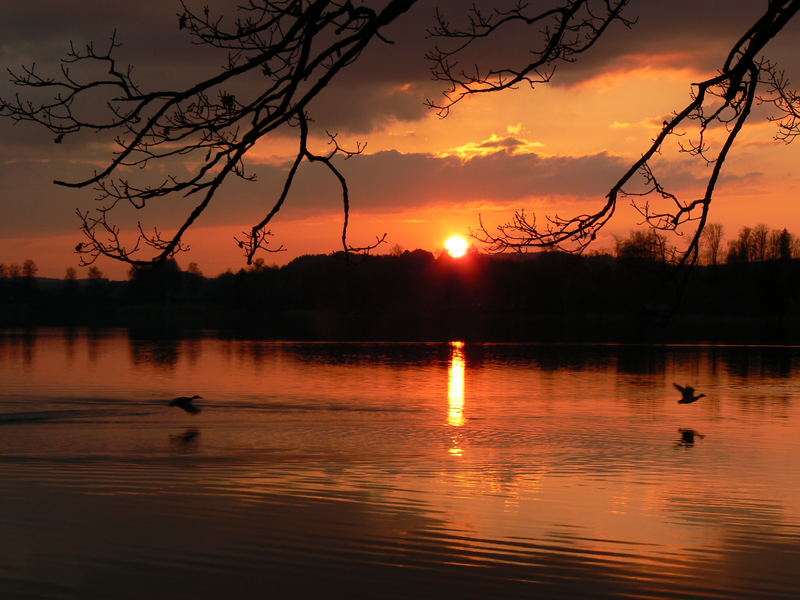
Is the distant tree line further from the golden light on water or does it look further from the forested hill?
the golden light on water

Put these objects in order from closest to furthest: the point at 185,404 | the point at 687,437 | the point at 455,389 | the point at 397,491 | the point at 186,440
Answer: the point at 397,491 → the point at 186,440 → the point at 687,437 → the point at 185,404 → the point at 455,389

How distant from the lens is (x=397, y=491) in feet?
48.1

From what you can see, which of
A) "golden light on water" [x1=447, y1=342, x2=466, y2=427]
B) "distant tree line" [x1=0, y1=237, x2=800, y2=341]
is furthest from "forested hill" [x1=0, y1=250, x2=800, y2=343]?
"golden light on water" [x1=447, y1=342, x2=466, y2=427]

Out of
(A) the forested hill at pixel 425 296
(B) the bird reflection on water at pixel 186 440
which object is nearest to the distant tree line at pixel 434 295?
(A) the forested hill at pixel 425 296

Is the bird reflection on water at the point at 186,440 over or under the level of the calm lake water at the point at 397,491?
under

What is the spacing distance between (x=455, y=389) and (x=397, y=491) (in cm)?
1921

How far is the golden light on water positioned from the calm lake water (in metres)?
0.22

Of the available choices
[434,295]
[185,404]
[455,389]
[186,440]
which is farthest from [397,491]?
[434,295]

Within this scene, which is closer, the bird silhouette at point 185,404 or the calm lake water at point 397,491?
the calm lake water at point 397,491

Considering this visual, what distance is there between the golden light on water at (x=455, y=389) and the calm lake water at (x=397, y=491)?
216 mm

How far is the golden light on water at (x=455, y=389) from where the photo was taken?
2567cm

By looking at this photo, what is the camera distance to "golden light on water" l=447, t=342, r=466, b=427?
1011 inches

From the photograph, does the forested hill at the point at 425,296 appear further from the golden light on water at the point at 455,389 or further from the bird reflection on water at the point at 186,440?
the bird reflection on water at the point at 186,440

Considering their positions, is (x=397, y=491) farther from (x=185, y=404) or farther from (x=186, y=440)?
(x=185, y=404)
